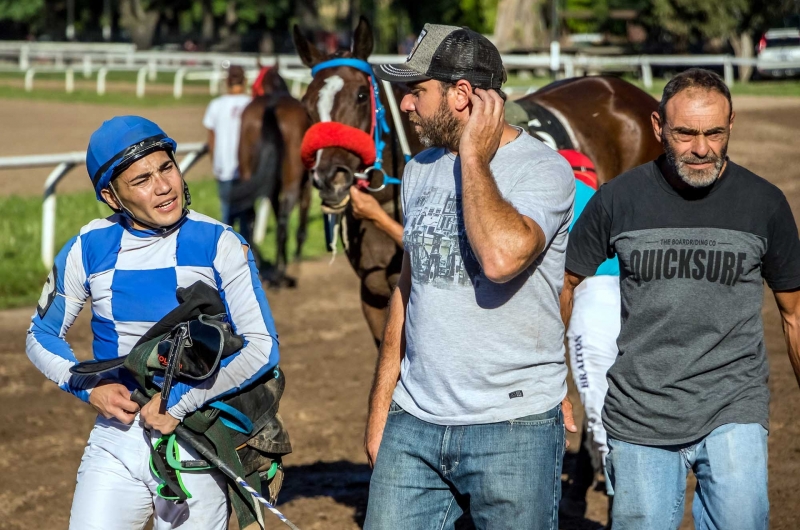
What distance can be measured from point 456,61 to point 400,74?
0.20 m

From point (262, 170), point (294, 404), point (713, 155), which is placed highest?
point (713, 155)

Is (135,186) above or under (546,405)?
above

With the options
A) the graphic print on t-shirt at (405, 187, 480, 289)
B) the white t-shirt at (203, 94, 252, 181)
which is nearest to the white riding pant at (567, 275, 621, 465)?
the graphic print on t-shirt at (405, 187, 480, 289)

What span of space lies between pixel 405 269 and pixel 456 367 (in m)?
0.48

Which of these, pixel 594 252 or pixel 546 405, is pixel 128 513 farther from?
pixel 594 252

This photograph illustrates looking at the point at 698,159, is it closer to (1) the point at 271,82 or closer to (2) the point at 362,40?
(2) the point at 362,40

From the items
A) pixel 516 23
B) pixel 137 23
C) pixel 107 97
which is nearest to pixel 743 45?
pixel 516 23

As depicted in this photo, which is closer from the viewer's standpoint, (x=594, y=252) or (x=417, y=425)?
(x=417, y=425)

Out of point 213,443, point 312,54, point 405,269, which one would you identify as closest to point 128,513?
point 213,443

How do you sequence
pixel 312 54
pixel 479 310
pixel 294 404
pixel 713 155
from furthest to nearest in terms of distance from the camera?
pixel 294 404
pixel 312 54
pixel 713 155
pixel 479 310

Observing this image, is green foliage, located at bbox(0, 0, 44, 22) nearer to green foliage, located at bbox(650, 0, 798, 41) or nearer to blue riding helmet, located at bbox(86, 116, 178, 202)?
green foliage, located at bbox(650, 0, 798, 41)

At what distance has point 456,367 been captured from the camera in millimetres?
2695

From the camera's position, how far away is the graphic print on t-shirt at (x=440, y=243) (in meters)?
2.71

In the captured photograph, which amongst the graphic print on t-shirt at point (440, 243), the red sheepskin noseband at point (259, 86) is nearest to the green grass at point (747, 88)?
the red sheepskin noseband at point (259, 86)
